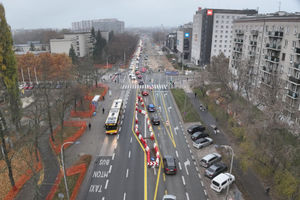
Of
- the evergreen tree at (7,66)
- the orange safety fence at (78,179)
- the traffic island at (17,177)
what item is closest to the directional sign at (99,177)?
the orange safety fence at (78,179)

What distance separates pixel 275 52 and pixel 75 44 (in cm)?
8360

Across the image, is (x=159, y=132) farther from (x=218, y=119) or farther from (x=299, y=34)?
(x=299, y=34)

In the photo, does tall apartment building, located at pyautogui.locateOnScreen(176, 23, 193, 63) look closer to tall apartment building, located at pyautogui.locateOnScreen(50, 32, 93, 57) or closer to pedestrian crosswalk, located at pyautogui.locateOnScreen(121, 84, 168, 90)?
tall apartment building, located at pyautogui.locateOnScreen(50, 32, 93, 57)

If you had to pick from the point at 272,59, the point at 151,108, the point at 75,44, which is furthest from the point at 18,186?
the point at 75,44

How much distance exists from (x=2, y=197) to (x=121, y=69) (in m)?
76.1

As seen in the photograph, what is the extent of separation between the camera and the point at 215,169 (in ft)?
89.5

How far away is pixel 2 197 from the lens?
23.8 metres

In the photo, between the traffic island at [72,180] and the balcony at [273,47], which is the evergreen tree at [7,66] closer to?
the traffic island at [72,180]

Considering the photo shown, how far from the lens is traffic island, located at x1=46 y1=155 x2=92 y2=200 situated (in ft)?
77.4

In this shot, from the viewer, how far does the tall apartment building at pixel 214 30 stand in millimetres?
92250

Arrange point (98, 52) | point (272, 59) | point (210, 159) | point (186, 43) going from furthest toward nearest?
1. point (186, 43)
2. point (98, 52)
3. point (272, 59)
4. point (210, 159)

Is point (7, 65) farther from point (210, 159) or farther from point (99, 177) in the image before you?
point (210, 159)


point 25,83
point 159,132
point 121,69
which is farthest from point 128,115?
point 121,69

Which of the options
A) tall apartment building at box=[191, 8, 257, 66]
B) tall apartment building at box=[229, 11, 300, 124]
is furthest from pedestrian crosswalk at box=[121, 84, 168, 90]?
tall apartment building at box=[191, 8, 257, 66]
